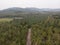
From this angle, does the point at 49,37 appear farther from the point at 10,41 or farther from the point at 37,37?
the point at 10,41

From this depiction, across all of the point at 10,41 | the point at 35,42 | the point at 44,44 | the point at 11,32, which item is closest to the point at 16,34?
the point at 11,32

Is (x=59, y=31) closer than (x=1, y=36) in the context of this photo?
No

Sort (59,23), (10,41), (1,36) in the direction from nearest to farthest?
(10,41) < (1,36) < (59,23)

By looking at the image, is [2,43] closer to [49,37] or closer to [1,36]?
[1,36]

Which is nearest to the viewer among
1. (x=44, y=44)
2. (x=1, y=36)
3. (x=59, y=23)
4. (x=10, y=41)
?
(x=44, y=44)

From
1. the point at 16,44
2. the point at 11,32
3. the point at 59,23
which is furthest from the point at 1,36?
the point at 59,23

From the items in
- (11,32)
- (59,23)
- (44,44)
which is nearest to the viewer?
(44,44)

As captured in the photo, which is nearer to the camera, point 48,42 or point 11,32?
point 48,42

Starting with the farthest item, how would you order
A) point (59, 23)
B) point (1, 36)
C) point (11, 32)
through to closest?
point (59, 23) < point (11, 32) < point (1, 36)
